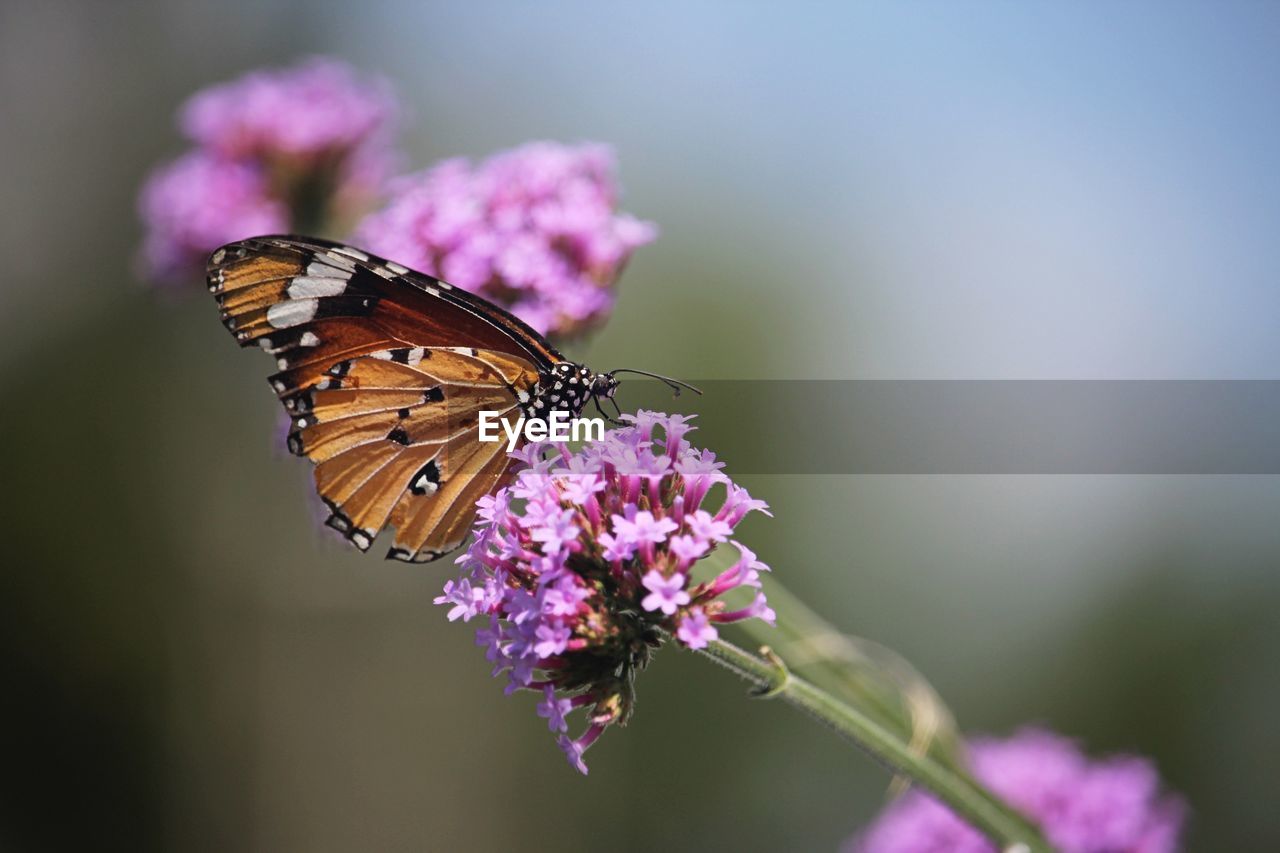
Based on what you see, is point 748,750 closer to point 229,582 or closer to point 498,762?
point 498,762

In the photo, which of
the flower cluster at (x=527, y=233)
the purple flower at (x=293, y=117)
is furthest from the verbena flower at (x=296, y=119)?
the flower cluster at (x=527, y=233)

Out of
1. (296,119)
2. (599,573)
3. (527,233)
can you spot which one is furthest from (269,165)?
(599,573)

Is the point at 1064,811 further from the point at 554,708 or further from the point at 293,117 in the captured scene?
the point at 293,117

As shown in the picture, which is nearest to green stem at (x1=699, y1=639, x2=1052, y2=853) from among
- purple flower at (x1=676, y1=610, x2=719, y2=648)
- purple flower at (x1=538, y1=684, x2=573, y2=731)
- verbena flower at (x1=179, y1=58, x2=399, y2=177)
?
purple flower at (x1=676, y1=610, x2=719, y2=648)

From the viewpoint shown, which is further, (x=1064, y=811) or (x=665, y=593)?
(x=1064, y=811)

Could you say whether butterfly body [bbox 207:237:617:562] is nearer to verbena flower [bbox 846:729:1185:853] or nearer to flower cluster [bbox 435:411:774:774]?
flower cluster [bbox 435:411:774:774]

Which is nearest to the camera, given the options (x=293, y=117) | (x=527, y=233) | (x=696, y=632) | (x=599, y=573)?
(x=696, y=632)
